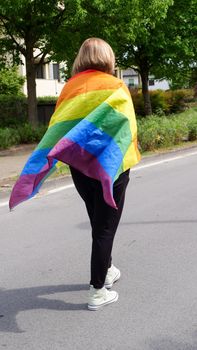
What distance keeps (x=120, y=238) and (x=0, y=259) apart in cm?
134

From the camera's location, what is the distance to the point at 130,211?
24.5 feet

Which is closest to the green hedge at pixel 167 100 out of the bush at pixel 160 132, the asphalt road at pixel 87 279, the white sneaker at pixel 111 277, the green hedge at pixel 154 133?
the green hedge at pixel 154 133

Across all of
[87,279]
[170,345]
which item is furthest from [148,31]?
[170,345]

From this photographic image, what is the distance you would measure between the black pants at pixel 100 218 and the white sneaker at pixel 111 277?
1.20ft

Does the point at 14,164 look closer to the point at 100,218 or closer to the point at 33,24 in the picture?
the point at 33,24

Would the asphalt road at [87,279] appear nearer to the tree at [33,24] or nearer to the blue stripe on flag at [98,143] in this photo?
the blue stripe on flag at [98,143]

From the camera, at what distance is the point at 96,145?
3.82m

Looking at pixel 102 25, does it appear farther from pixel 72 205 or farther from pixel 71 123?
pixel 71 123

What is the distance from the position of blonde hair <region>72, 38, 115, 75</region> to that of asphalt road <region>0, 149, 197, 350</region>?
1782 mm

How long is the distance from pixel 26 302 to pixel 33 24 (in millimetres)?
14058

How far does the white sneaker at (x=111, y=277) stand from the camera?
446cm

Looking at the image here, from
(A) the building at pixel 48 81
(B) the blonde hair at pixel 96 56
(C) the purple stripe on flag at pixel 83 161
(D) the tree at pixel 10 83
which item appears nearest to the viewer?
(C) the purple stripe on flag at pixel 83 161

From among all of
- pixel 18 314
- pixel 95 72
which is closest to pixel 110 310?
pixel 18 314

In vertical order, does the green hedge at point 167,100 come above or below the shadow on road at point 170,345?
above
